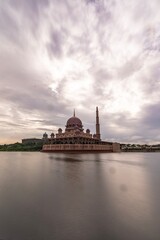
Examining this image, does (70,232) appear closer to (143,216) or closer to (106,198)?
(143,216)

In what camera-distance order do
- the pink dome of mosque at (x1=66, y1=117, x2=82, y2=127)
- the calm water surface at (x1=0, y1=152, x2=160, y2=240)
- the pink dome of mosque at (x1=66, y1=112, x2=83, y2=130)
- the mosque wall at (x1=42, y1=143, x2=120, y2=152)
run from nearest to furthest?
the calm water surface at (x1=0, y1=152, x2=160, y2=240)
the mosque wall at (x1=42, y1=143, x2=120, y2=152)
the pink dome of mosque at (x1=66, y1=112, x2=83, y2=130)
the pink dome of mosque at (x1=66, y1=117, x2=82, y2=127)

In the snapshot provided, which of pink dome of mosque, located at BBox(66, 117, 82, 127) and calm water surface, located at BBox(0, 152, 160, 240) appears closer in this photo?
calm water surface, located at BBox(0, 152, 160, 240)

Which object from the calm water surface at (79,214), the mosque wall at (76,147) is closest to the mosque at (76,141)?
the mosque wall at (76,147)

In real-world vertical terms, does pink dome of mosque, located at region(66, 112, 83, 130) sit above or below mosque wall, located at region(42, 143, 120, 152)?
above

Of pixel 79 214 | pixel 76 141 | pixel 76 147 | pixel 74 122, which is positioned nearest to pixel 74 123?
pixel 74 122

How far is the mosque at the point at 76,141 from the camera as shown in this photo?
9275 cm

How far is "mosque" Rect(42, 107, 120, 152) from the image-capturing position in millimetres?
92750

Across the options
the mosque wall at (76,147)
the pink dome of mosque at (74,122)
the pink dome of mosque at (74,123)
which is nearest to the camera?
the mosque wall at (76,147)

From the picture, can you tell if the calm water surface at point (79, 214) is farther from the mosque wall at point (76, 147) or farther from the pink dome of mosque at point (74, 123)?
the pink dome of mosque at point (74, 123)

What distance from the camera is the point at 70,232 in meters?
7.88

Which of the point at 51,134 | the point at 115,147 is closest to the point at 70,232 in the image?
the point at 51,134

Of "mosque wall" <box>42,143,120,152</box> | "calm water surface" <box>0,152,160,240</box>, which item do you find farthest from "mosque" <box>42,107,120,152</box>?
"calm water surface" <box>0,152,160,240</box>

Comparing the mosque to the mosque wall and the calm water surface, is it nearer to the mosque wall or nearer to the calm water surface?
the mosque wall

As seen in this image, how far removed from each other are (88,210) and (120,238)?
Answer: 341 cm
